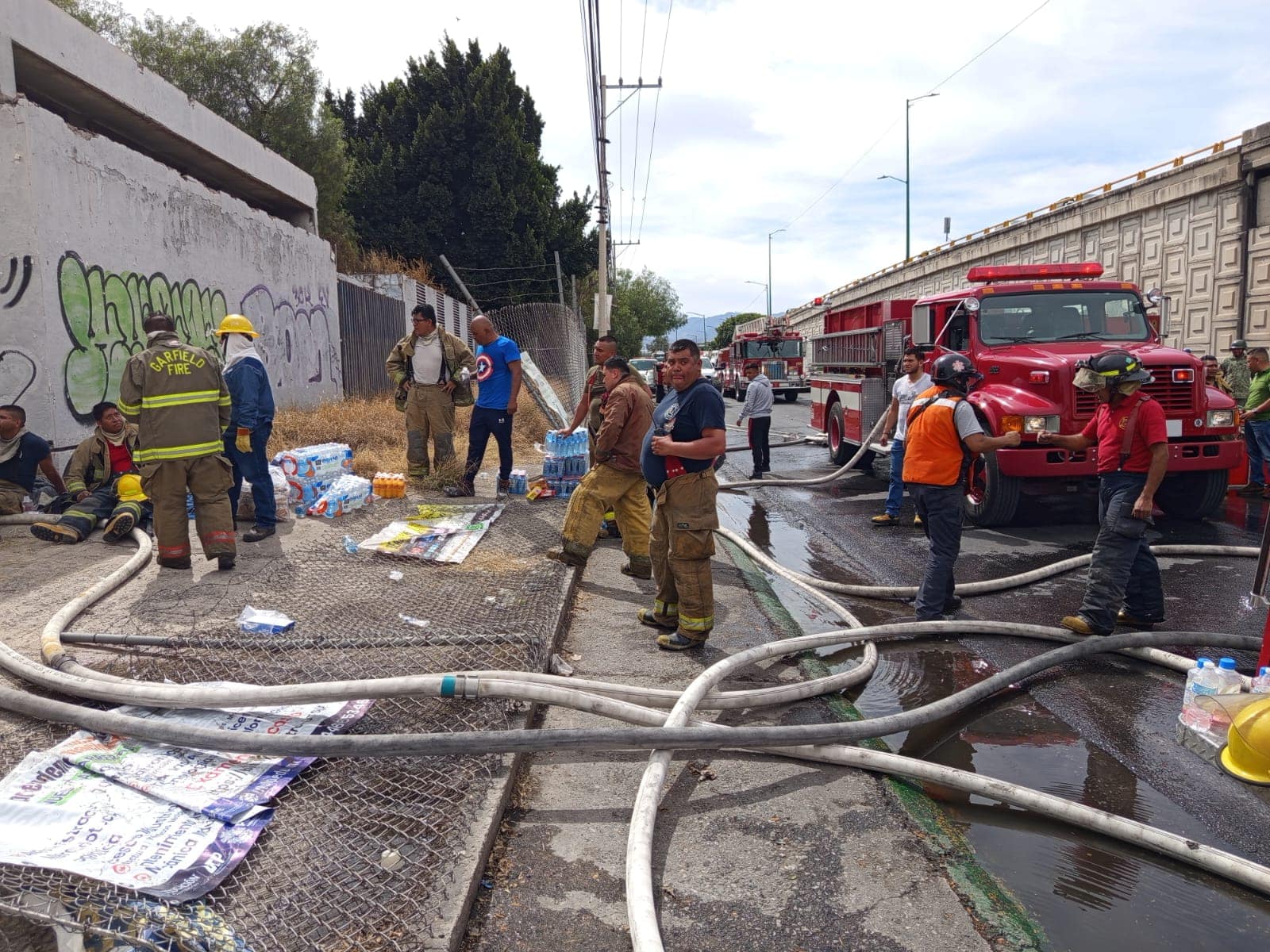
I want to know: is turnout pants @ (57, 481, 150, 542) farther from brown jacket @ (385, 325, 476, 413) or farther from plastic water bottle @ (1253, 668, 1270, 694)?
plastic water bottle @ (1253, 668, 1270, 694)

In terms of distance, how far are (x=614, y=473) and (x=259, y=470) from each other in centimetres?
281

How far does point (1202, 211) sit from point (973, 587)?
15735 millimetres

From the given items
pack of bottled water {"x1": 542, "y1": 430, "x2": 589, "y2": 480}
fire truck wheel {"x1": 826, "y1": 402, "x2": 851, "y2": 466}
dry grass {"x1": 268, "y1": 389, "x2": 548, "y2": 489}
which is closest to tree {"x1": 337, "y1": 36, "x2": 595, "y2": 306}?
dry grass {"x1": 268, "y1": 389, "x2": 548, "y2": 489}

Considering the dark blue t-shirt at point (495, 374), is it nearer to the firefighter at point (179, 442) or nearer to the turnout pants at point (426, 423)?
the turnout pants at point (426, 423)

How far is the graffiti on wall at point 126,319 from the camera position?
7.72 metres

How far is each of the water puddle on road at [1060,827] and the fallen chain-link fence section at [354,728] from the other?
1.74 m

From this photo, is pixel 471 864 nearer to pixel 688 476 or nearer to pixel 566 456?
pixel 688 476

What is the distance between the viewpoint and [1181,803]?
327 cm

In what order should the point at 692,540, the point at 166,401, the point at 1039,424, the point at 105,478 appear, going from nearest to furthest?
the point at 692,540
the point at 166,401
the point at 105,478
the point at 1039,424

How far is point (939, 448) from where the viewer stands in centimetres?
520

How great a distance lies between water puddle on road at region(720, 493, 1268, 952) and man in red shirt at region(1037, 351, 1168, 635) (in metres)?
0.78

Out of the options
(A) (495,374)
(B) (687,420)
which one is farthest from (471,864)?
(A) (495,374)

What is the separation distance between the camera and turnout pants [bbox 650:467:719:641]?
4.61 m

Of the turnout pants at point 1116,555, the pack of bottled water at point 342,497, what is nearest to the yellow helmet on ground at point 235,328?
the pack of bottled water at point 342,497
